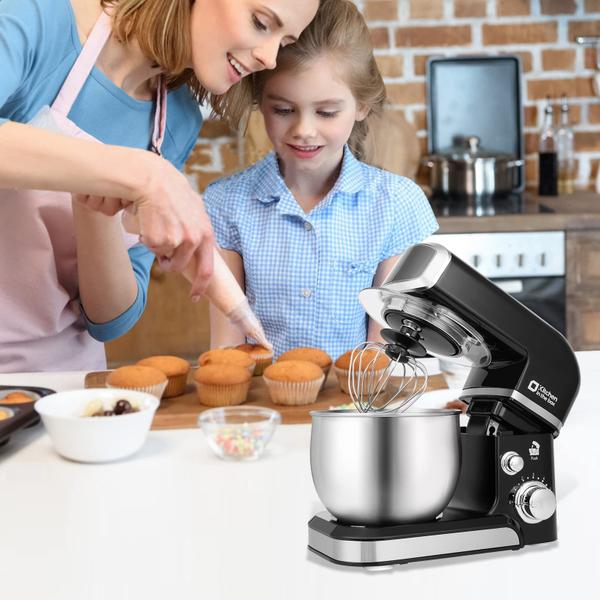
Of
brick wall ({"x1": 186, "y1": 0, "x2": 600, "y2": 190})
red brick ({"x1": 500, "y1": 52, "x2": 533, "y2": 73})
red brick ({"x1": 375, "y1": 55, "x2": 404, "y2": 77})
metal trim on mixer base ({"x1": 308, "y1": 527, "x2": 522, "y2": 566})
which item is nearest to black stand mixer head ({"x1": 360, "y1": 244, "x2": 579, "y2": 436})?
metal trim on mixer base ({"x1": 308, "y1": 527, "x2": 522, "y2": 566})

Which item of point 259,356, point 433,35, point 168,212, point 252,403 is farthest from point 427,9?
point 168,212

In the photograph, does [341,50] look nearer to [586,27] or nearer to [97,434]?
[97,434]

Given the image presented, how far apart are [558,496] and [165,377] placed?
64 centimetres

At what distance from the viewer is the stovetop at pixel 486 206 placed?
9.82ft

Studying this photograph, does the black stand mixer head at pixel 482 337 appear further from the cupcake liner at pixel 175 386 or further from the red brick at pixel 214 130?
the red brick at pixel 214 130

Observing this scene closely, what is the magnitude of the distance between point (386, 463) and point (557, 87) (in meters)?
2.98

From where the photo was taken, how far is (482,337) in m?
0.92

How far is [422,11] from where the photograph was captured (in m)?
3.49

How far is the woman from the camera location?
50.3 inches

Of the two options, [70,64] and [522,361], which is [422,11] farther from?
[522,361]

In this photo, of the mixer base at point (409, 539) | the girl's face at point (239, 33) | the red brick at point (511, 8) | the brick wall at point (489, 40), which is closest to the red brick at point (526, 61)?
the brick wall at point (489, 40)

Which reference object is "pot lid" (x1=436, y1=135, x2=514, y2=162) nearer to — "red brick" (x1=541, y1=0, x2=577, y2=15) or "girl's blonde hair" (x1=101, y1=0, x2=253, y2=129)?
"red brick" (x1=541, y1=0, x2=577, y2=15)

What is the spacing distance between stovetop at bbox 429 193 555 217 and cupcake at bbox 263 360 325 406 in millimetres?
1627

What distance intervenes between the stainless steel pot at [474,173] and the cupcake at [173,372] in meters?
2.06
